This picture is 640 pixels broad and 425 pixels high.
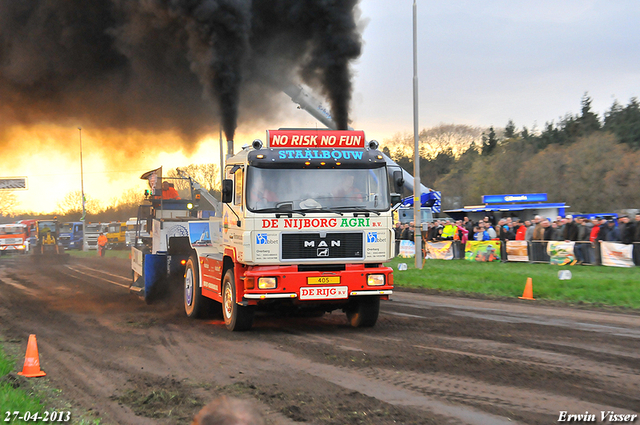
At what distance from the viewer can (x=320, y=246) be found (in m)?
9.56

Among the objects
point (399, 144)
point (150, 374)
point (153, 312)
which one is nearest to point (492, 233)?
point (153, 312)

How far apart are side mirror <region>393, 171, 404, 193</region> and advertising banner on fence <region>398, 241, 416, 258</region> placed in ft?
54.4

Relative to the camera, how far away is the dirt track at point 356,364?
564 centimetres

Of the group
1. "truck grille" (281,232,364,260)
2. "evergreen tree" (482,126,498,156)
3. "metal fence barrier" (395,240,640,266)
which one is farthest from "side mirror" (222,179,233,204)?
"evergreen tree" (482,126,498,156)

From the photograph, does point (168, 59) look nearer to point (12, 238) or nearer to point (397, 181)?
point (397, 181)

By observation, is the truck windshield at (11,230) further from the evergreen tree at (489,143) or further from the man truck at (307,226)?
the man truck at (307,226)

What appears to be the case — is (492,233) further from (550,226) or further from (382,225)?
(382,225)

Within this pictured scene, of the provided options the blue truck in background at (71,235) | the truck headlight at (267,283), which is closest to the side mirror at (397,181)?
the truck headlight at (267,283)

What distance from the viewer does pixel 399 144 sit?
2633 inches

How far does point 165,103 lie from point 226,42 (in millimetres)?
3334

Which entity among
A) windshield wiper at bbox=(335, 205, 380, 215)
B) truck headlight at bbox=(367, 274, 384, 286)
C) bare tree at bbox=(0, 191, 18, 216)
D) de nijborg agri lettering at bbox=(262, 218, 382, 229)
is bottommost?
truck headlight at bbox=(367, 274, 384, 286)

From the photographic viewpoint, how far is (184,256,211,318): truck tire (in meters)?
12.1

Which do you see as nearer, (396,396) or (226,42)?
(396,396)

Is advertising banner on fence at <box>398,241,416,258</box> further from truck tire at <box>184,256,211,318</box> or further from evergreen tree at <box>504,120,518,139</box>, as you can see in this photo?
evergreen tree at <box>504,120,518,139</box>
